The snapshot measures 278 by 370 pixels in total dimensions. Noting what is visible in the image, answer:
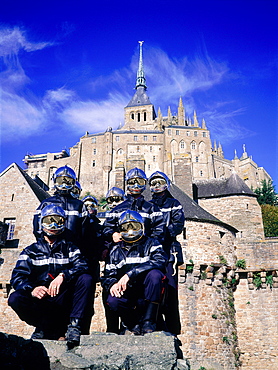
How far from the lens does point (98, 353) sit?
4906mm

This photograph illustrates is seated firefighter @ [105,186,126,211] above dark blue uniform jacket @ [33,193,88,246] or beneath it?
above

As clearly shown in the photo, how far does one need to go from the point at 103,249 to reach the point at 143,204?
1179mm

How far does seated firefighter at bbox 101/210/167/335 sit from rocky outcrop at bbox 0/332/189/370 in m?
0.51

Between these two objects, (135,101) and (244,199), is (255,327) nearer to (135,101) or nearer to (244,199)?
(244,199)

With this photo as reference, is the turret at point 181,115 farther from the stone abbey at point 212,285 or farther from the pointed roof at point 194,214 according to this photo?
the pointed roof at point 194,214

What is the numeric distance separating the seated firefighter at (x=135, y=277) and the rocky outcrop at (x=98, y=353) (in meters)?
0.51

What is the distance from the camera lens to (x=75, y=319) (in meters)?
5.36

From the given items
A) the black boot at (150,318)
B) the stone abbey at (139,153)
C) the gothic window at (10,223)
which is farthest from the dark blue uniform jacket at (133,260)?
the stone abbey at (139,153)

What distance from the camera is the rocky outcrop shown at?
14.5 feet

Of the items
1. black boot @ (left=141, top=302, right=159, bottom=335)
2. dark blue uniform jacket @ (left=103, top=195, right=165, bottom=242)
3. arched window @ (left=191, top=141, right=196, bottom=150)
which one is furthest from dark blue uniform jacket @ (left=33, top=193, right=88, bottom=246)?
arched window @ (left=191, top=141, right=196, bottom=150)

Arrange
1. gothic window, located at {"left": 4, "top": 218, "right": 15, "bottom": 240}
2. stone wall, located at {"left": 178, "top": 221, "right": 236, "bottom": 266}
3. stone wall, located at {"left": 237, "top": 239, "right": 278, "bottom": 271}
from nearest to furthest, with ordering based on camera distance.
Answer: stone wall, located at {"left": 178, "top": 221, "right": 236, "bottom": 266} → stone wall, located at {"left": 237, "top": 239, "right": 278, "bottom": 271} → gothic window, located at {"left": 4, "top": 218, "right": 15, "bottom": 240}

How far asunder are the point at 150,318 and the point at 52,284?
1512 millimetres

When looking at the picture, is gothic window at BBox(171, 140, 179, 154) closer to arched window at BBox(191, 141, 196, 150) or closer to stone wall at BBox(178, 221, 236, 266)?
arched window at BBox(191, 141, 196, 150)

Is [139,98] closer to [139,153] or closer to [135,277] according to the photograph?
[139,153]
